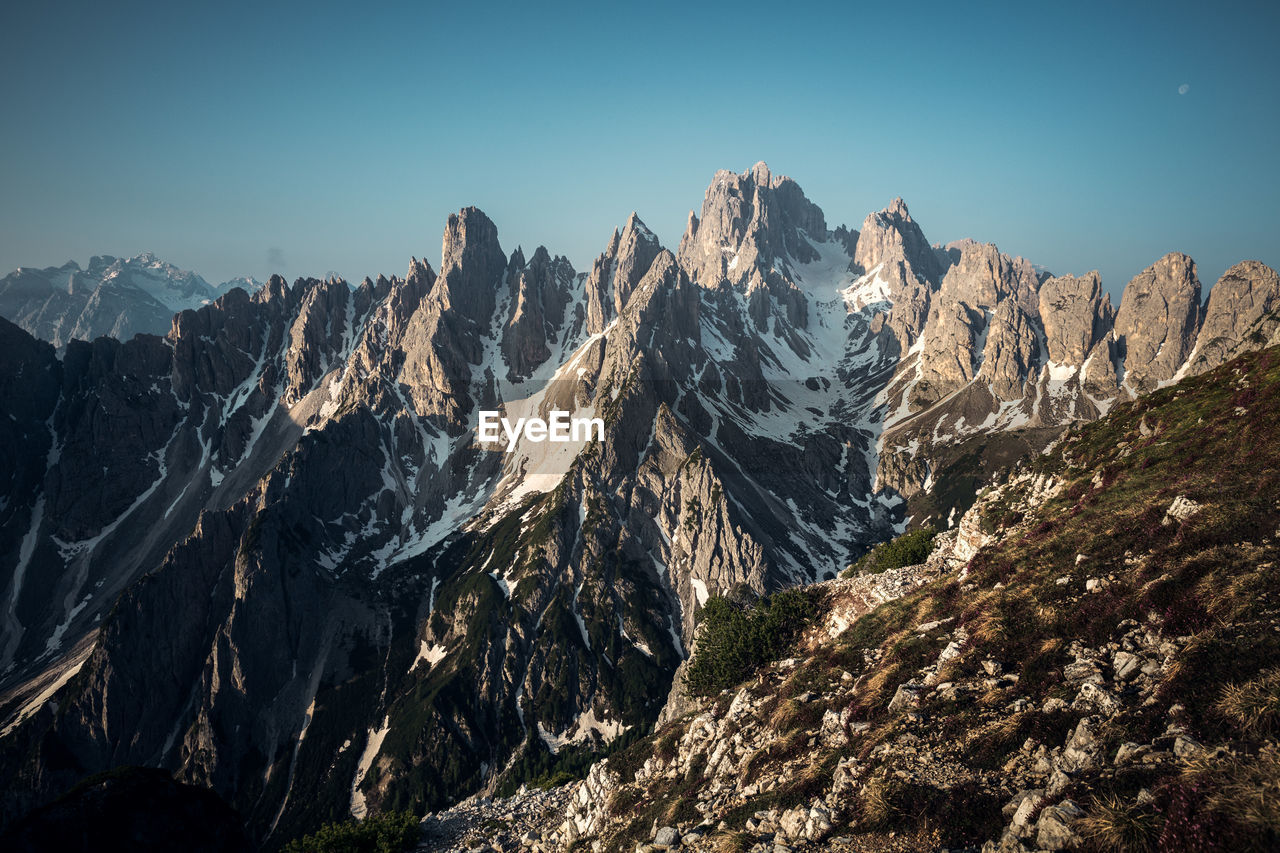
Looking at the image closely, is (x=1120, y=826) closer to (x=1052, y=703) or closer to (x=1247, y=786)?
(x=1247, y=786)

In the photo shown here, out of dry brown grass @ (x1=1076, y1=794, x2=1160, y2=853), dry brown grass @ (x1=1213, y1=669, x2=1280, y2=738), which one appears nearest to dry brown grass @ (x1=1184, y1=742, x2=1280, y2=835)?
dry brown grass @ (x1=1213, y1=669, x2=1280, y2=738)

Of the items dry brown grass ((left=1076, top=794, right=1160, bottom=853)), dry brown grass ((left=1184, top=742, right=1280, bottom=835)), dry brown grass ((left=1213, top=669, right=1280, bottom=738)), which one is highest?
dry brown grass ((left=1213, top=669, right=1280, bottom=738))

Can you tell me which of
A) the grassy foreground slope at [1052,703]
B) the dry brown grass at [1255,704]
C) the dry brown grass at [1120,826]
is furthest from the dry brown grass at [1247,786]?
the dry brown grass at [1120,826]

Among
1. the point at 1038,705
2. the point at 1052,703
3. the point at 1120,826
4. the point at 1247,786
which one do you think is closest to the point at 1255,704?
the point at 1247,786

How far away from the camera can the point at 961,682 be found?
20094 mm

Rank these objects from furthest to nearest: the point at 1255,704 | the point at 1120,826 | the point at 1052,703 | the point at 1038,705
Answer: the point at 1038,705, the point at 1052,703, the point at 1255,704, the point at 1120,826

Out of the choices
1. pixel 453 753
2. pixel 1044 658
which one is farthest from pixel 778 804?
pixel 453 753

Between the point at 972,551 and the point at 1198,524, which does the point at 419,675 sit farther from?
the point at 1198,524

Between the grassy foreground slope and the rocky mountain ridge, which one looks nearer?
the grassy foreground slope

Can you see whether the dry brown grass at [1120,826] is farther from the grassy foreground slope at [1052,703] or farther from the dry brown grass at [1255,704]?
the dry brown grass at [1255,704]

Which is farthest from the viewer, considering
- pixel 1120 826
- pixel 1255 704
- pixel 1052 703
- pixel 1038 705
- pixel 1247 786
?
pixel 1038 705

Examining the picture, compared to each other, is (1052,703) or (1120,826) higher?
(1052,703)

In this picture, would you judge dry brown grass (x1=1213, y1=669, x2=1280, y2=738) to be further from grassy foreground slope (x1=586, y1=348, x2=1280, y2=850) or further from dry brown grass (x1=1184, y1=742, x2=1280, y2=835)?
dry brown grass (x1=1184, y1=742, x2=1280, y2=835)

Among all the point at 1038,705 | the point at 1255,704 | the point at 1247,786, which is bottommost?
the point at 1038,705
